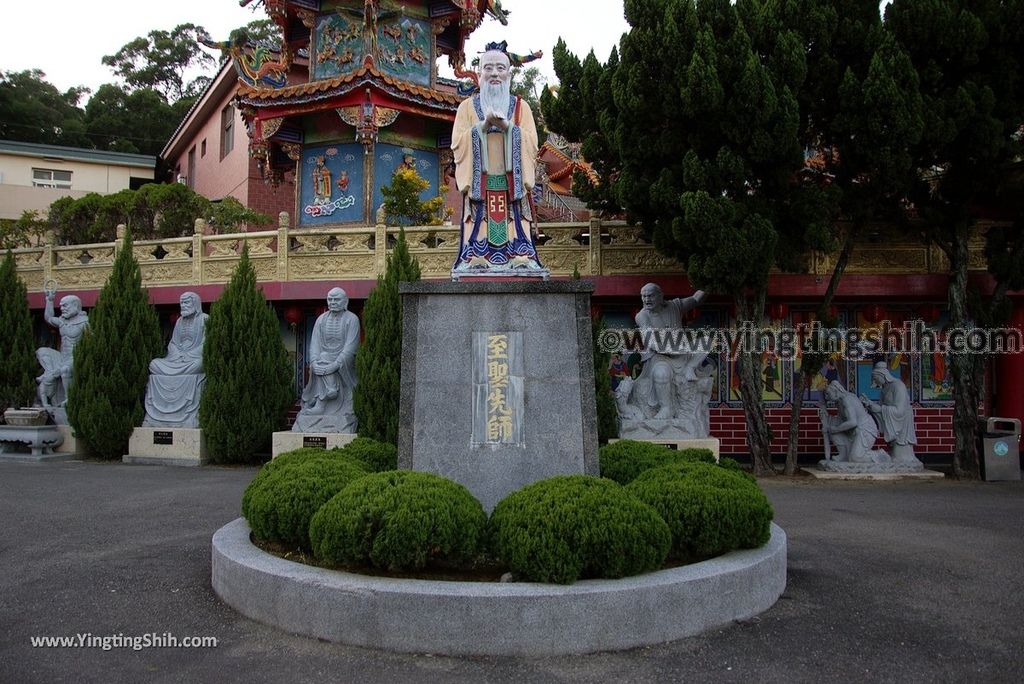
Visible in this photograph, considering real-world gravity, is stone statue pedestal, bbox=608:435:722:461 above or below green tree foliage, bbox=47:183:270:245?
below

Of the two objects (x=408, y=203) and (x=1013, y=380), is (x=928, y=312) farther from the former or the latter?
(x=408, y=203)

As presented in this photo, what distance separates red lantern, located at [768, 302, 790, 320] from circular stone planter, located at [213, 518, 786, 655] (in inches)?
333

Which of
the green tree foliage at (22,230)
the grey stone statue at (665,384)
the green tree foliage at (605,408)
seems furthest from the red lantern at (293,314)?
the green tree foliage at (22,230)

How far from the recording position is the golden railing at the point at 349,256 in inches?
487

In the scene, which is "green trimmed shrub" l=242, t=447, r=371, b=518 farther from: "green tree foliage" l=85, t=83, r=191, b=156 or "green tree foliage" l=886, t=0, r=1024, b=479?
"green tree foliage" l=85, t=83, r=191, b=156

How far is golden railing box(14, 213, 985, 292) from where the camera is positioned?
12367 mm

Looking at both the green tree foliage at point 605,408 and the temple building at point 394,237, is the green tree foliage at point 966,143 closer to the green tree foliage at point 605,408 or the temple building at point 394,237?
the temple building at point 394,237

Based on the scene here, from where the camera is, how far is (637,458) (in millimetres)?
7047

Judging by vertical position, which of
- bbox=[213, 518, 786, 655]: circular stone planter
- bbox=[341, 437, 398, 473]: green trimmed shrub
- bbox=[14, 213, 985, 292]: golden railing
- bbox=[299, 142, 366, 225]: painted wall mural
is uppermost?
bbox=[299, 142, 366, 225]: painted wall mural

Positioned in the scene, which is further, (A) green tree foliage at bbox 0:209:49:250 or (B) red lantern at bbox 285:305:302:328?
(A) green tree foliage at bbox 0:209:49:250

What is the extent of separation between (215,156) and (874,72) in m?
19.8

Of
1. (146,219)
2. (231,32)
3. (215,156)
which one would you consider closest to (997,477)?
(146,219)

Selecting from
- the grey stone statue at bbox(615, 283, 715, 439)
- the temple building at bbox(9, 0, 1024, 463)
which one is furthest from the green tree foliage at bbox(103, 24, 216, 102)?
the grey stone statue at bbox(615, 283, 715, 439)

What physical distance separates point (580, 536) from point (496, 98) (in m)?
4.10
